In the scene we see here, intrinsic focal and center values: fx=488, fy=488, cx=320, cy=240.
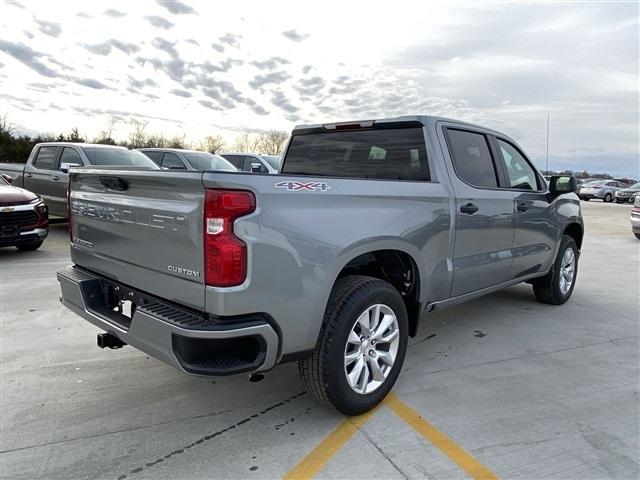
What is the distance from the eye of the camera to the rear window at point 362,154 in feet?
12.4

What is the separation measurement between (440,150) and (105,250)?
2493mm

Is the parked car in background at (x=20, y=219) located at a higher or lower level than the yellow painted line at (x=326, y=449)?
higher

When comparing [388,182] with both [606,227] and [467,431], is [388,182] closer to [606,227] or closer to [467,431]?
[467,431]

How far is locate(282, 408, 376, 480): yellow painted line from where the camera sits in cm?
250

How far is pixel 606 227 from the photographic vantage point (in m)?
15.2

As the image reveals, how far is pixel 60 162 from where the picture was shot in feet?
34.3

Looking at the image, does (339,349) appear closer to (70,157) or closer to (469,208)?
(469,208)

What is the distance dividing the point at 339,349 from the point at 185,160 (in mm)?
10277

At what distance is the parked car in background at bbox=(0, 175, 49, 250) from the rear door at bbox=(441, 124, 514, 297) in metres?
6.85

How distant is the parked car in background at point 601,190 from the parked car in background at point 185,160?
28.0 meters

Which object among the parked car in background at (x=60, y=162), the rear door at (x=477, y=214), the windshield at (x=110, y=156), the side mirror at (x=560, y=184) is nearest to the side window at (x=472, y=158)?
the rear door at (x=477, y=214)

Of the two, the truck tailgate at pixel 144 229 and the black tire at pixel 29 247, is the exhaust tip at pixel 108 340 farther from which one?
the black tire at pixel 29 247

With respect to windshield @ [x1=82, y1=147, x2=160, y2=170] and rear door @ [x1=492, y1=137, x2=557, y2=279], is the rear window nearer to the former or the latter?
rear door @ [x1=492, y1=137, x2=557, y2=279]

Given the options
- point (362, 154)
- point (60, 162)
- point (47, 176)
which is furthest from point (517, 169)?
point (47, 176)
